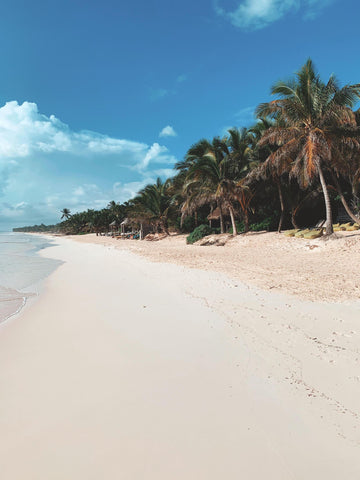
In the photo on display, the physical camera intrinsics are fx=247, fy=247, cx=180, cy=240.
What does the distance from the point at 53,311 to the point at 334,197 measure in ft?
55.6

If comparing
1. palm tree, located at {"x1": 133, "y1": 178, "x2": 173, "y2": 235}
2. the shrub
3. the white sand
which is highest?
palm tree, located at {"x1": 133, "y1": 178, "x2": 173, "y2": 235}

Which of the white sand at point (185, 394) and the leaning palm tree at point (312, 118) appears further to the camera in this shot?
Answer: the leaning palm tree at point (312, 118)

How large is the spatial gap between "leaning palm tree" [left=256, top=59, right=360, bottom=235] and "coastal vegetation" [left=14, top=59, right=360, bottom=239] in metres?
0.04

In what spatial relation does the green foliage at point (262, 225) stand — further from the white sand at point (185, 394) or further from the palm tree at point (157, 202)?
the white sand at point (185, 394)

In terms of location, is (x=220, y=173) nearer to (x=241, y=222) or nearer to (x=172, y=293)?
(x=241, y=222)

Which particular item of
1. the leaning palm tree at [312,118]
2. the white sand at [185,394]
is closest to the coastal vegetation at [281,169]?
the leaning palm tree at [312,118]

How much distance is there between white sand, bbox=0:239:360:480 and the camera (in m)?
1.58

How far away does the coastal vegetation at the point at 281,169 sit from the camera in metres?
11.1

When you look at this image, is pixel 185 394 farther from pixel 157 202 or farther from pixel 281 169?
pixel 157 202

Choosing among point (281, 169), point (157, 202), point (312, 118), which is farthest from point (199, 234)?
point (312, 118)

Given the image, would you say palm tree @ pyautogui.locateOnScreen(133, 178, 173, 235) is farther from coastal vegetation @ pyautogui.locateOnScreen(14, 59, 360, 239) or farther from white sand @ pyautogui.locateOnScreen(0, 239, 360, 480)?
white sand @ pyautogui.locateOnScreen(0, 239, 360, 480)

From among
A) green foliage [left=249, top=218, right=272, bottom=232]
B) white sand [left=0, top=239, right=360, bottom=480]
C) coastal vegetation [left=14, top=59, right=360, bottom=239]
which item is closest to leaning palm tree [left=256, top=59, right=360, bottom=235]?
coastal vegetation [left=14, top=59, right=360, bottom=239]

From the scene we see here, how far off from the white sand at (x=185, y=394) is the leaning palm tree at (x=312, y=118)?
29.0 feet

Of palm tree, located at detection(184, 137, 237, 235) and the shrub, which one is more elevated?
palm tree, located at detection(184, 137, 237, 235)
